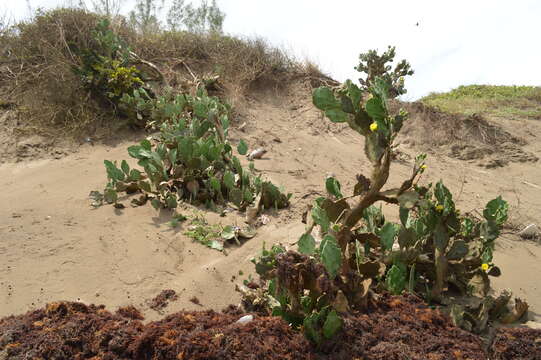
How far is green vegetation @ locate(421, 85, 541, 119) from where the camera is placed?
9297 millimetres

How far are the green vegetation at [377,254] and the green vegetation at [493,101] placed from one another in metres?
6.75

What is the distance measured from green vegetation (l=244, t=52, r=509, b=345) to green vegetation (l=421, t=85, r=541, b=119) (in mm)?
6745

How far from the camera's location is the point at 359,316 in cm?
225

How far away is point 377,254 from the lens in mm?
2869

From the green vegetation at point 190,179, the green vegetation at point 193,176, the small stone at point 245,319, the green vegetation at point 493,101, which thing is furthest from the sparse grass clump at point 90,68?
the small stone at point 245,319

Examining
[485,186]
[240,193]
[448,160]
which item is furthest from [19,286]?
[448,160]

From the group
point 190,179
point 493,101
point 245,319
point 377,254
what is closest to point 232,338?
point 245,319

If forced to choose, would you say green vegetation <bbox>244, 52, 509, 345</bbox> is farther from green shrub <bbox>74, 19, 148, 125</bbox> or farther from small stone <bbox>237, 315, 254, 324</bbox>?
green shrub <bbox>74, 19, 148, 125</bbox>

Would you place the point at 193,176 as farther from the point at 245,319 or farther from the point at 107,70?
the point at 107,70

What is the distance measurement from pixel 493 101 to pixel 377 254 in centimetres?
896

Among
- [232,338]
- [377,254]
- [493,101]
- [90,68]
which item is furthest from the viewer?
[493,101]

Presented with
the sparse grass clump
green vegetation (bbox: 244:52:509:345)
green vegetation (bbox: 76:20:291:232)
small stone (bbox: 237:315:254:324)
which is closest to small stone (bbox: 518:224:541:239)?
green vegetation (bbox: 244:52:509:345)

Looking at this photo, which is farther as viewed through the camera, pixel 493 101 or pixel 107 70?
pixel 493 101

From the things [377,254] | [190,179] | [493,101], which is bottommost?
[377,254]
